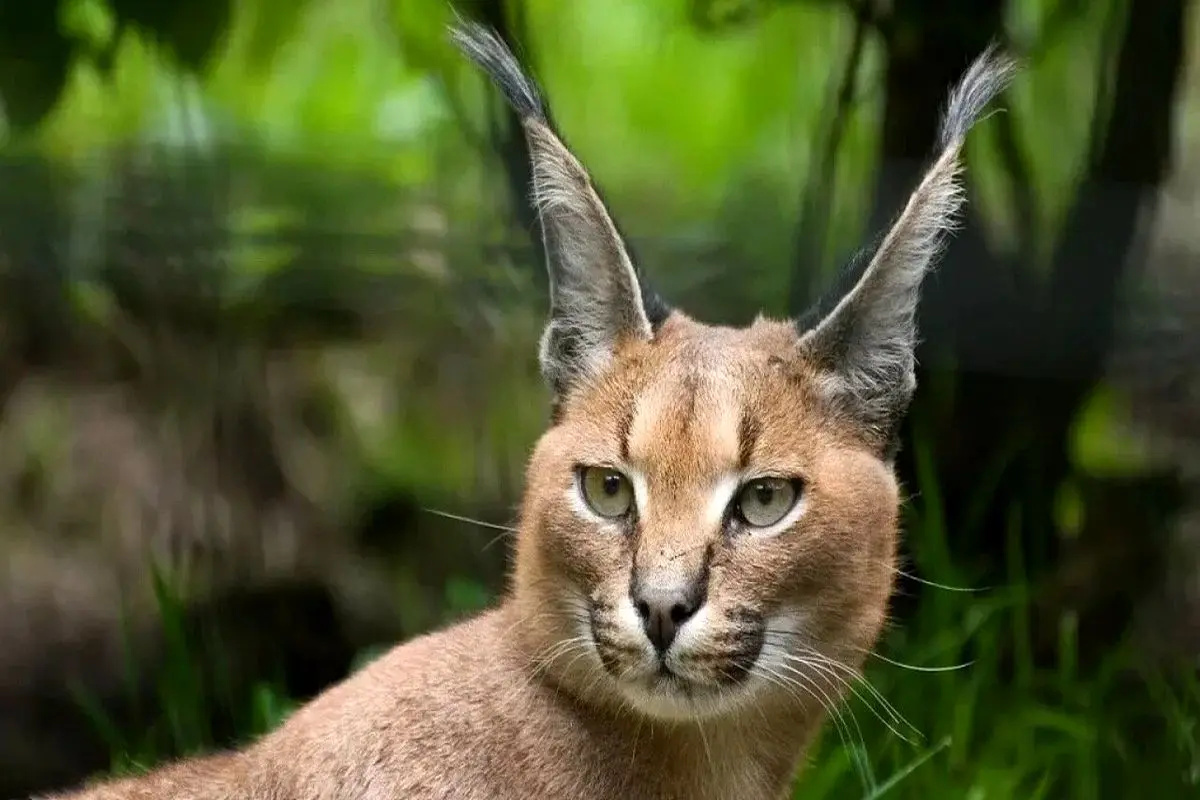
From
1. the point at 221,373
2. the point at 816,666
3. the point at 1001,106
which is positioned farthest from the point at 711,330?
the point at 221,373

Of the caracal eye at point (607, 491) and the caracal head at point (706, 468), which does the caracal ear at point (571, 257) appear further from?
the caracal eye at point (607, 491)

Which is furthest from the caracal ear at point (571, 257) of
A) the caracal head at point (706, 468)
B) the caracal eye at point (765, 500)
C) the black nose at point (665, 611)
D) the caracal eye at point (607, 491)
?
the black nose at point (665, 611)

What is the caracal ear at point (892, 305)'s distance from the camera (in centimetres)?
183

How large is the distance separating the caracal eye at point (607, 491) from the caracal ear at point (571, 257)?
0.20 meters

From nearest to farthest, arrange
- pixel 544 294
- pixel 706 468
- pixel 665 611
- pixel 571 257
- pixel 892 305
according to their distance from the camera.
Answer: pixel 665 611, pixel 706 468, pixel 892 305, pixel 571 257, pixel 544 294

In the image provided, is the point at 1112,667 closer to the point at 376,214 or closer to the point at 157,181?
the point at 376,214

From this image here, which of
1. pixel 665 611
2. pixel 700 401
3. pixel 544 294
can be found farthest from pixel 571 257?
pixel 544 294

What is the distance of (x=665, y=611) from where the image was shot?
166 cm

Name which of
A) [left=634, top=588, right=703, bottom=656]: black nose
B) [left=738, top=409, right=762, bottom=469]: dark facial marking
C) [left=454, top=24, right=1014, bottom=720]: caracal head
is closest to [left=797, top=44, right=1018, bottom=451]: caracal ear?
[left=454, top=24, right=1014, bottom=720]: caracal head

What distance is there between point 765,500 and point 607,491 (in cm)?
20

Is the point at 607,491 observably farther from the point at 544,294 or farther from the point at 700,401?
the point at 544,294

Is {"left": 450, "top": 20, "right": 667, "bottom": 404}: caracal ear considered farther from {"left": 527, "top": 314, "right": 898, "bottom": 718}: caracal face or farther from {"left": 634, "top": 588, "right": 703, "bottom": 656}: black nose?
{"left": 634, "top": 588, "right": 703, "bottom": 656}: black nose

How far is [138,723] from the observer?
3367mm

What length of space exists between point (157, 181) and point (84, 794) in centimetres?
164
